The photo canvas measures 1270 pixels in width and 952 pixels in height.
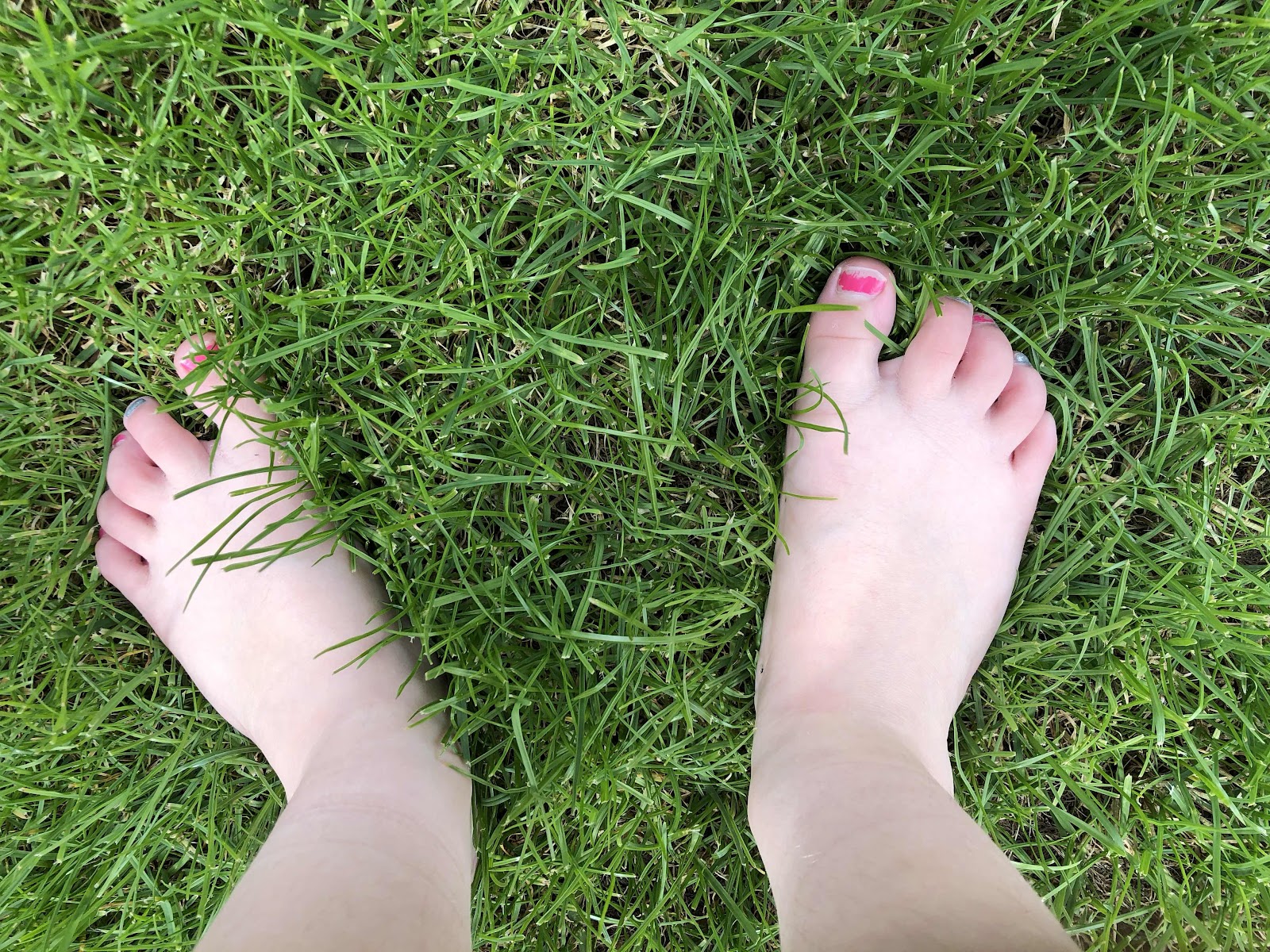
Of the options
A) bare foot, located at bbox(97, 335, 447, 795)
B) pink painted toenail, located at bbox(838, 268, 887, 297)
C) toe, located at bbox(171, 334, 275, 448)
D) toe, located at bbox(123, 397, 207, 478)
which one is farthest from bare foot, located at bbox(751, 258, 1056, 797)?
toe, located at bbox(123, 397, 207, 478)

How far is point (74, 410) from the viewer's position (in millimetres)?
1216

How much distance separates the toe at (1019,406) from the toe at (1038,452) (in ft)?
0.03

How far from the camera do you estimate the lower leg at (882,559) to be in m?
1.04

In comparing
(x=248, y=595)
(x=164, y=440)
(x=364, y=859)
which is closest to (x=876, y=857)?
(x=364, y=859)

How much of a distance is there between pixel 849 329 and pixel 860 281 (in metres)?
0.07

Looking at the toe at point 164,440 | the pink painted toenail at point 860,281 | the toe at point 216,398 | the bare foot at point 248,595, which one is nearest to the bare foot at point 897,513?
the pink painted toenail at point 860,281

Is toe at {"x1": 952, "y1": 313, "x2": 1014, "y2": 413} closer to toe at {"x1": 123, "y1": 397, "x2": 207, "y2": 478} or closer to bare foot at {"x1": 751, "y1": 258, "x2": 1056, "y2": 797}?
bare foot at {"x1": 751, "y1": 258, "x2": 1056, "y2": 797}

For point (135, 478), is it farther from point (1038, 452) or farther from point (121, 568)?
point (1038, 452)

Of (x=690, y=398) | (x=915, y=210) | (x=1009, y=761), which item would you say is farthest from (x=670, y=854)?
(x=915, y=210)

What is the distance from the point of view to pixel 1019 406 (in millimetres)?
1260

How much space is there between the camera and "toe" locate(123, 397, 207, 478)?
3.95ft

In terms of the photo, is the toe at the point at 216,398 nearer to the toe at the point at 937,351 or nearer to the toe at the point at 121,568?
the toe at the point at 121,568

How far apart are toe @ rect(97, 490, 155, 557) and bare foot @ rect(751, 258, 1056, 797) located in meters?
1.04

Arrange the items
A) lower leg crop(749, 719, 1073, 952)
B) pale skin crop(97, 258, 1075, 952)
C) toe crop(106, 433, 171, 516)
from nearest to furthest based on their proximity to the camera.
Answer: lower leg crop(749, 719, 1073, 952), pale skin crop(97, 258, 1075, 952), toe crop(106, 433, 171, 516)
